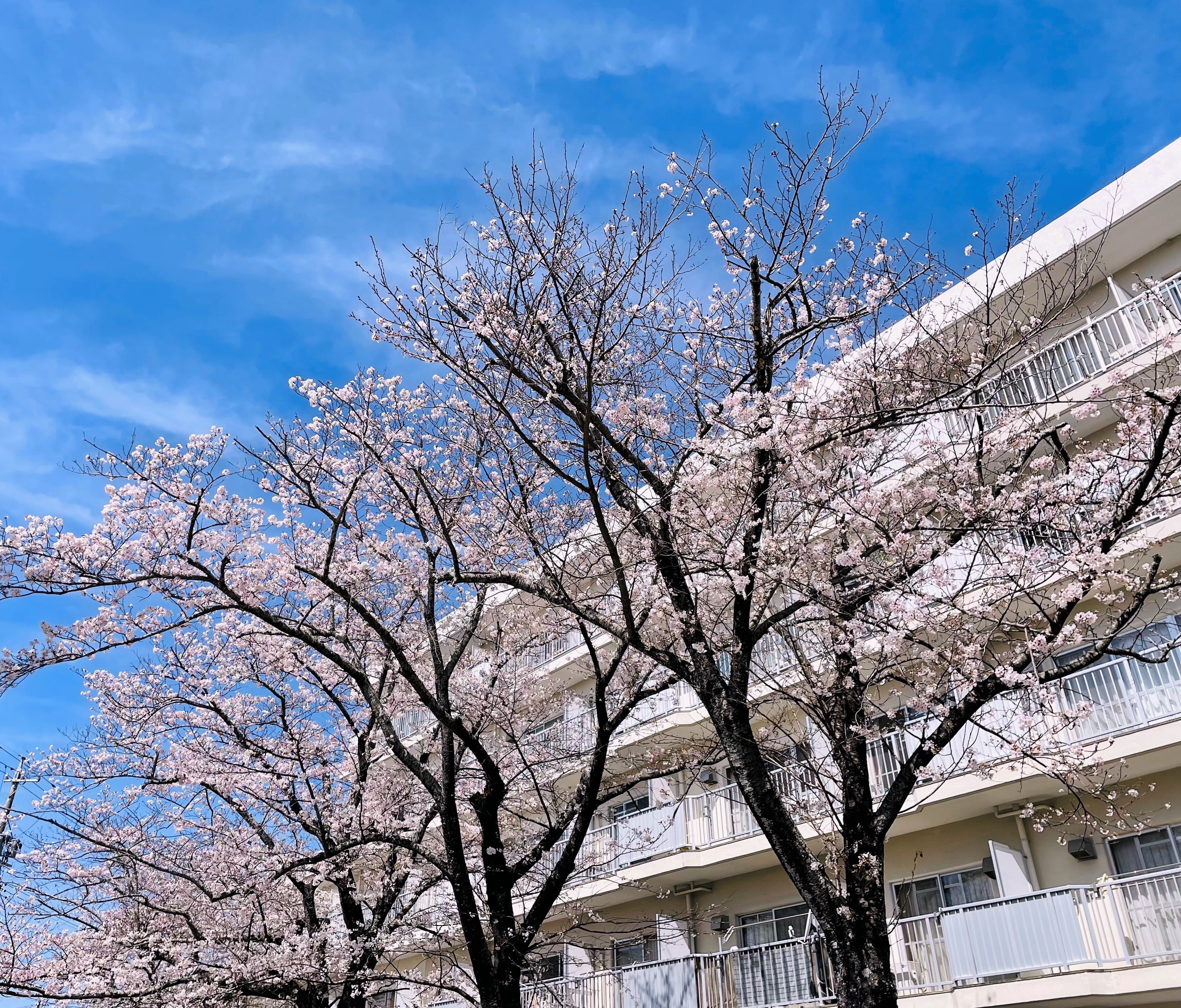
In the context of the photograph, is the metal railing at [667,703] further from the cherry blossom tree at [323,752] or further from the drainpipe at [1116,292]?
the drainpipe at [1116,292]

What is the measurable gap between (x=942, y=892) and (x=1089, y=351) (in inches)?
298

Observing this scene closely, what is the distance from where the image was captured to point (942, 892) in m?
11.6

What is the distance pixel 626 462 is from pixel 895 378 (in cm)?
261

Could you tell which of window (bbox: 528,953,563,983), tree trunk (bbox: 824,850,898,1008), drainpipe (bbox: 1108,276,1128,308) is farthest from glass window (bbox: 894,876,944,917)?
drainpipe (bbox: 1108,276,1128,308)

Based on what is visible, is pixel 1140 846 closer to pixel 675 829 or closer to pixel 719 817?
pixel 719 817

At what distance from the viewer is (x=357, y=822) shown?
35.2 feet

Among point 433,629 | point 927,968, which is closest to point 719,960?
point 927,968

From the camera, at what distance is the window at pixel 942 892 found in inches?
439

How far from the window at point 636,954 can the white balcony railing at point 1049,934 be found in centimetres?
529

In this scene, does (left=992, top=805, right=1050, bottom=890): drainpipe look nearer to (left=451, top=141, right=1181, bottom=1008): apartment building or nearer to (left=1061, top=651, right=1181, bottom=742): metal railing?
(left=451, top=141, right=1181, bottom=1008): apartment building

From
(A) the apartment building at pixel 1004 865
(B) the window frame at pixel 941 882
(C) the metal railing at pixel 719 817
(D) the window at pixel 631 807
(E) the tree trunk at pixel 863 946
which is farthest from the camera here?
(D) the window at pixel 631 807

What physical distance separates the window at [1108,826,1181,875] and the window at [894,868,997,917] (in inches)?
60.2

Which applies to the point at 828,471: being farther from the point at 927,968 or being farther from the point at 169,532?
the point at 169,532

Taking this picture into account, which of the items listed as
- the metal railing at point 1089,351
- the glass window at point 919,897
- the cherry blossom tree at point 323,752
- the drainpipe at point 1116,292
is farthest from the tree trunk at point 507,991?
the drainpipe at point 1116,292
